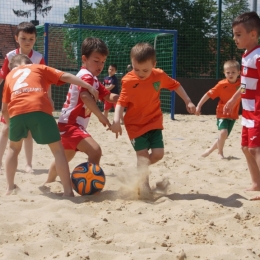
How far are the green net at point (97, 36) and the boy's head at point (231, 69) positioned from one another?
20.9ft

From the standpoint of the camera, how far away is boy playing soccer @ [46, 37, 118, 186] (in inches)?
185

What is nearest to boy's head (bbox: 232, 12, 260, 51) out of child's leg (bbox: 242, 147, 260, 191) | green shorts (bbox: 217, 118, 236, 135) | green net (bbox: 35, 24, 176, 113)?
child's leg (bbox: 242, 147, 260, 191)

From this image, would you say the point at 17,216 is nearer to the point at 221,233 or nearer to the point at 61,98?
the point at 221,233

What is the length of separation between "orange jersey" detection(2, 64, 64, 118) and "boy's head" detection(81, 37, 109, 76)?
0.42 m

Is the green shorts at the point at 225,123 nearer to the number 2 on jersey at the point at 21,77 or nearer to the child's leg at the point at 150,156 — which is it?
the child's leg at the point at 150,156

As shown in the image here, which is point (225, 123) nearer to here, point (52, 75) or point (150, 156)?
point (150, 156)

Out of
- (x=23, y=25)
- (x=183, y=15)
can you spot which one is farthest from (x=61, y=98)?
(x=23, y=25)

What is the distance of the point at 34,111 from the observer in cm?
439

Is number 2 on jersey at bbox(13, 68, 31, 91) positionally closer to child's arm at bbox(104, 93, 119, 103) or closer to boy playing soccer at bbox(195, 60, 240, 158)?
child's arm at bbox(104, 93, 119, 103)

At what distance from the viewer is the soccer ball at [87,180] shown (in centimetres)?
449

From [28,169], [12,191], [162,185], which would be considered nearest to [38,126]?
[12,191]

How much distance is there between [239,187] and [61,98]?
1034 cm

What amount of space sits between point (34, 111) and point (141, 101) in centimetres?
100

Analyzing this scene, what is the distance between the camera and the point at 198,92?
52.9ft
